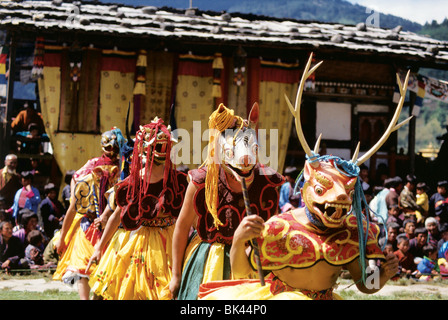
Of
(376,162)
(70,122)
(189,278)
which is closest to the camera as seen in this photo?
(189,278)

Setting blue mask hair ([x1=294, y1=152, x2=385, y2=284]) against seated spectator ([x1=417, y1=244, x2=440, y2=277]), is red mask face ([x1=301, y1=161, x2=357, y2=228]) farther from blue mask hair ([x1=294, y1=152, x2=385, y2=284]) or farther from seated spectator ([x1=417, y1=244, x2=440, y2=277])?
seated spectator ([x1=417, y1=244, x2=440, y2=277])

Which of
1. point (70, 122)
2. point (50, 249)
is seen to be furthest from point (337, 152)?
point (50, 249)

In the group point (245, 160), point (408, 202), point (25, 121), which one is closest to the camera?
point (245, 160)

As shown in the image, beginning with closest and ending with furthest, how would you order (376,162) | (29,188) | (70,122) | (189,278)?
(189,278), (29,188), (70,122), (376,162)

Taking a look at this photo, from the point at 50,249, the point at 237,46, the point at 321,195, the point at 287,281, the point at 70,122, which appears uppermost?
the point at 237,46

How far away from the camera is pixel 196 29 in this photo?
1301 cm

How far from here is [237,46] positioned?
43.5 ft

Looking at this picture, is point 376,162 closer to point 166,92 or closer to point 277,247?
point 166,92

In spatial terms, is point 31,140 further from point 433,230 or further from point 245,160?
point 245,160

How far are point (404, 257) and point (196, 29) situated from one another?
557 centimetres

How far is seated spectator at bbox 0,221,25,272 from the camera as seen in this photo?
1059 centimetres

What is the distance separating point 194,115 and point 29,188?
3407mm

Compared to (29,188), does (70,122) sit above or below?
above

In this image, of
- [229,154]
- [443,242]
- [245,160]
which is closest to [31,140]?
[443,242]
